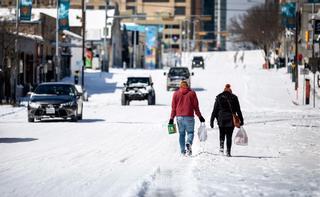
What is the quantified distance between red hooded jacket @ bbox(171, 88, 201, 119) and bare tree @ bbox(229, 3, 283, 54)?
105 meters

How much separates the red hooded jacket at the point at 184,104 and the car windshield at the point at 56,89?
14.6 m

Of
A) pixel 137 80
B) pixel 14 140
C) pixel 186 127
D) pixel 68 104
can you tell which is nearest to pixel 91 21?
pixel 137 80

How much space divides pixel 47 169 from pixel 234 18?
15705 cm

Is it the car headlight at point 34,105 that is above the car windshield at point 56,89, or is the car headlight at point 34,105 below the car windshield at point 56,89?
below

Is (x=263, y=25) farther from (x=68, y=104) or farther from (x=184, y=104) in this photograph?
(x=184, y=104)

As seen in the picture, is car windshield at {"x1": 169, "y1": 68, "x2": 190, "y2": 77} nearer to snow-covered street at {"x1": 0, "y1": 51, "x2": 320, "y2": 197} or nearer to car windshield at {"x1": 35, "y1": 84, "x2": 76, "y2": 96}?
snow-covered street at {"x1": 0, "y1": 51, "x2": 320, "y2": 197}

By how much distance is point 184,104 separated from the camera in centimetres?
1883

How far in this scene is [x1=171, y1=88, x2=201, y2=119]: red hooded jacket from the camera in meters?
18.8

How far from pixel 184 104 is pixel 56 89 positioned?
15336mm

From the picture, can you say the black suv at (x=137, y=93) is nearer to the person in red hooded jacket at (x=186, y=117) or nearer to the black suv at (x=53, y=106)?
the black suv at (x=53, y=106)

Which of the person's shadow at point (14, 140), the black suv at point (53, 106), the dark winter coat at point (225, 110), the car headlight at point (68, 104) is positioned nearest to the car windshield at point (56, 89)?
the black suv at point (53, 106)

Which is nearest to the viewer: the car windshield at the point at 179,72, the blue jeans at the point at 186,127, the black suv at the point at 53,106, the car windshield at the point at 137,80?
the blue jeans at the point at 186,127

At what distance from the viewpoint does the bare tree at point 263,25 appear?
131 metres

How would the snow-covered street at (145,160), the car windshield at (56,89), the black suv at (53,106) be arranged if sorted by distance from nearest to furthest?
1. the snow-covered street at (145,160)
2. the black suv at (53,106)
3. the car windshield at (56,89)
